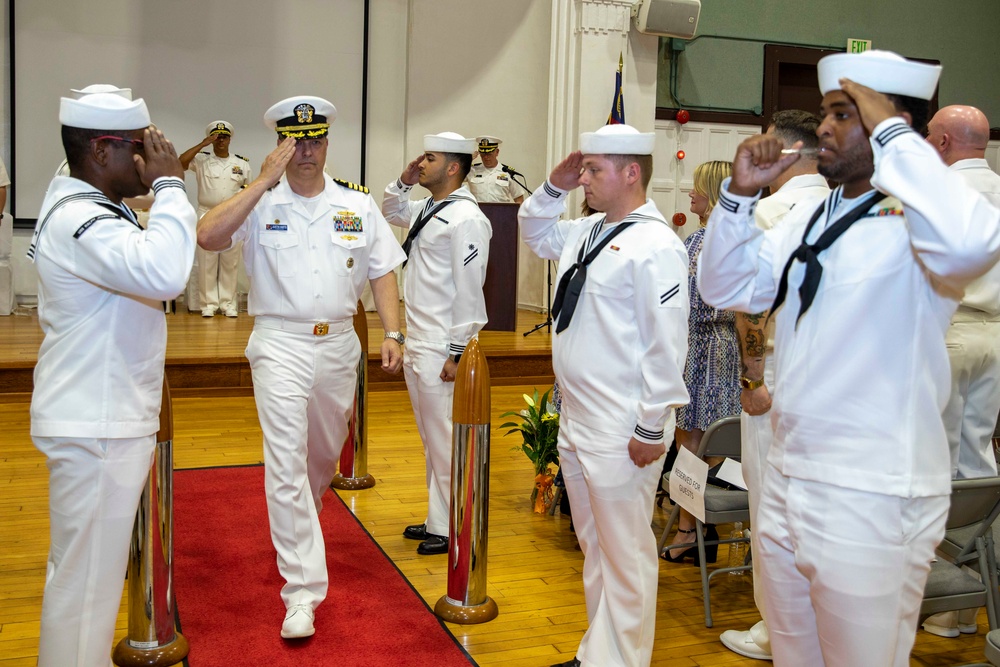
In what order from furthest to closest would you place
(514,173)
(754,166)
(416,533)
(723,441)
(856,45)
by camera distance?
(856,45), (514,173), (416,533), (723,441), (754,166)

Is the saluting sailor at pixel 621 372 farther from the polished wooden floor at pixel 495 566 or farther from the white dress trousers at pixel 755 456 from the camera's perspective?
the polished wooden floor at pixel 495 566

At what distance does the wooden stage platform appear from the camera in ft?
22.7

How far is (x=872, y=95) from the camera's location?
1.85m

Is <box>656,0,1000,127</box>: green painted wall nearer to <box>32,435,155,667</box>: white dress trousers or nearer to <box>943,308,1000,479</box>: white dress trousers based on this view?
<box>943,308,1000,479</box>: white dress trousers

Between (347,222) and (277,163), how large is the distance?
1.46ft

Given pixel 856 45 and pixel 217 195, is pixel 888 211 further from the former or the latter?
pixel 856 45

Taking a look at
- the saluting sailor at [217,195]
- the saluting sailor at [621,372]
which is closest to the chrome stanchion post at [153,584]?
the saluting sailor at [621,372]

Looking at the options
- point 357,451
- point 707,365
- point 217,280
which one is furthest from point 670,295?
point 217,280

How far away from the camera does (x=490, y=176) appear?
977 centimetres

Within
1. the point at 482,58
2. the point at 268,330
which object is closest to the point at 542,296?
the point at 482,58

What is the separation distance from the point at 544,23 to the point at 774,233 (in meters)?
8.83

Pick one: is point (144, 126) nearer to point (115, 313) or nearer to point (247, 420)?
point (115, 313)

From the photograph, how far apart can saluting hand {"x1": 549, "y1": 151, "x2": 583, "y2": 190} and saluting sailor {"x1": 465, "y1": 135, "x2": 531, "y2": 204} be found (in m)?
6.49

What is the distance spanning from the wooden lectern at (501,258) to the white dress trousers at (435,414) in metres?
4.60
